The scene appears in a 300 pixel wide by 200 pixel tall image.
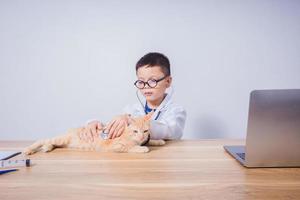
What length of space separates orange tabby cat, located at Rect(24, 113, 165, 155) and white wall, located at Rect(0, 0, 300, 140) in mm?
1119

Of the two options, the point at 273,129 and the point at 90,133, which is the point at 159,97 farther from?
the point at 273,129

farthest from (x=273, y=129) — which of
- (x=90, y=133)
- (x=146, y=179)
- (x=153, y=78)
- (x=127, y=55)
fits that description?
(x=127, y=55)

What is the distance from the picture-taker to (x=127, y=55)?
1941 mm

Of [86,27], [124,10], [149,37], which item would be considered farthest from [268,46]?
[86,27]

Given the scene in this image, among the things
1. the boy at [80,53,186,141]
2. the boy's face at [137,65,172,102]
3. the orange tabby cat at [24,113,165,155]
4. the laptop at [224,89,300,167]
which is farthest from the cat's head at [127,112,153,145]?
the boy's face at [137,65,172,102]

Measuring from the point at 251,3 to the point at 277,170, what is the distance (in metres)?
1.66

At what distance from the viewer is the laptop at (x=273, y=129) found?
0.55 metres

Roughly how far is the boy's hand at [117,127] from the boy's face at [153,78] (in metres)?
0.56

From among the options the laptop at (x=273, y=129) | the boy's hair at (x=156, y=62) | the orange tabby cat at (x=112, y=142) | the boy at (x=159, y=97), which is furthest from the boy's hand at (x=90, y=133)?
the boy's hair at (x=156, y=62)

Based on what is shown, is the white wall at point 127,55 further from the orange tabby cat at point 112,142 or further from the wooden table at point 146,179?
the wooden table at point 146,179

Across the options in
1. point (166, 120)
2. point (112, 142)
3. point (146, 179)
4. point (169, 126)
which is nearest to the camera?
point (146, 179)

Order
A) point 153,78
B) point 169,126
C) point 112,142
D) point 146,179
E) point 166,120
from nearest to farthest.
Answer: point 146,179 < point 112,142 < point 169,126 < point 166,120 < point 153,78

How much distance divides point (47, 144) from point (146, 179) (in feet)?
1.49

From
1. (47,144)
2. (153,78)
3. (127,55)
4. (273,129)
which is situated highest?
(127,55)
